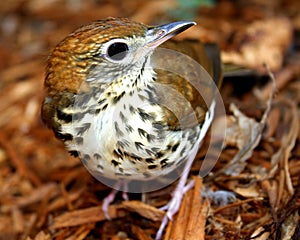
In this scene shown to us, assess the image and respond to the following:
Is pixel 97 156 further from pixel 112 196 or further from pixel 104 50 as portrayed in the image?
pixel 112 196

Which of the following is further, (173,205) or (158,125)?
(173,205)

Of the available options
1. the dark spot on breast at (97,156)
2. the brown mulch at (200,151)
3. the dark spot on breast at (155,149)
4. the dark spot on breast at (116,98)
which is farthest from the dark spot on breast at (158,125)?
the brown mulch at (200,151)

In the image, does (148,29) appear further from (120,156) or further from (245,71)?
(245,71)

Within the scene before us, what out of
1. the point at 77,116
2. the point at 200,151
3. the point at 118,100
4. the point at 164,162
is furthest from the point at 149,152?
the point at 200,151

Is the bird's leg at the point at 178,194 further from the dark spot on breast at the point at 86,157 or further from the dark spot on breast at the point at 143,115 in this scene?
the dark spot on breast at the point at 86,157

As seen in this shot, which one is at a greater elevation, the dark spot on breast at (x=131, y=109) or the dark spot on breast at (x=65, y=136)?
the dark spot on breast at (x=131, y=109)

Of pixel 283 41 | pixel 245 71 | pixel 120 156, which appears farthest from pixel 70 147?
pixel 283 41
